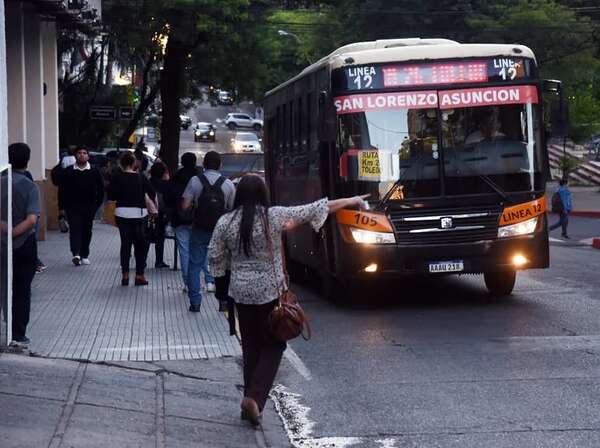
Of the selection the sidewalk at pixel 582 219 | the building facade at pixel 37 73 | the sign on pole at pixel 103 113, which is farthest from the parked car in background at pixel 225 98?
the building facade at pixel 37 73

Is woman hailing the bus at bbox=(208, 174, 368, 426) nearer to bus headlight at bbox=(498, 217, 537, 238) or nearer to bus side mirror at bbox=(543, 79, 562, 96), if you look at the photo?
bus headlight at bbox=(498, 217, 537, 238)

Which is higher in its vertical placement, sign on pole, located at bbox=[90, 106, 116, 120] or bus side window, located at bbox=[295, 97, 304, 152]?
sign on pole, located at bbox=[90, 106, 116, 120]

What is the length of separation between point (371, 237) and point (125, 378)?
4.82 m

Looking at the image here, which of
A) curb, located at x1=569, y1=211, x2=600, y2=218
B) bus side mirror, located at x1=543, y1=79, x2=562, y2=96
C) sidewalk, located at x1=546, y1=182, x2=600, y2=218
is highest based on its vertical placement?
bus side mirror, located at x1=543, y1=79, x2=562, y2=96

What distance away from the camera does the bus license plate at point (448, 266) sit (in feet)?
44.7

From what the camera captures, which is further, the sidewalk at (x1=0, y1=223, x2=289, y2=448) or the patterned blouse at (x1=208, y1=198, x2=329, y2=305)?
the patterned blouse at (x1=208, y1=198, x2=329, y2=305)

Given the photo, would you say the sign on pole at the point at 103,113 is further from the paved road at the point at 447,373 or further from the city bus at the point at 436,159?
the city bus at the point at 436,159

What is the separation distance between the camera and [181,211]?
13672 millimetres

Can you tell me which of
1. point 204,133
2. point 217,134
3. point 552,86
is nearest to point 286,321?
point 552,86

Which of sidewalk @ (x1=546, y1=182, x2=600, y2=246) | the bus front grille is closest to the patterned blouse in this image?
the bus front grille

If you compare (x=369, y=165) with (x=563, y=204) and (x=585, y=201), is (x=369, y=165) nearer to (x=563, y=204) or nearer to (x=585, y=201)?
(x=563, y=204)

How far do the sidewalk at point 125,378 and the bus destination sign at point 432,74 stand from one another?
10.4 ft

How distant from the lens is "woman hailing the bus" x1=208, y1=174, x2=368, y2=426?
790 cm

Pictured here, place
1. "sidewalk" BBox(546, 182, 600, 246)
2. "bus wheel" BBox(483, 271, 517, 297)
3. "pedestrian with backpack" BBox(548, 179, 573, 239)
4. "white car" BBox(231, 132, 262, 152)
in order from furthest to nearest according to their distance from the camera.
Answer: "white car" BBox(231, 132, 262, 152), "sidewalk" BBox(546, 182, 600, 246), "pedestrian with backpack" BBox(548, 179, 573, 239), "bus wheel" BBox(483, 271, 517, 297)
